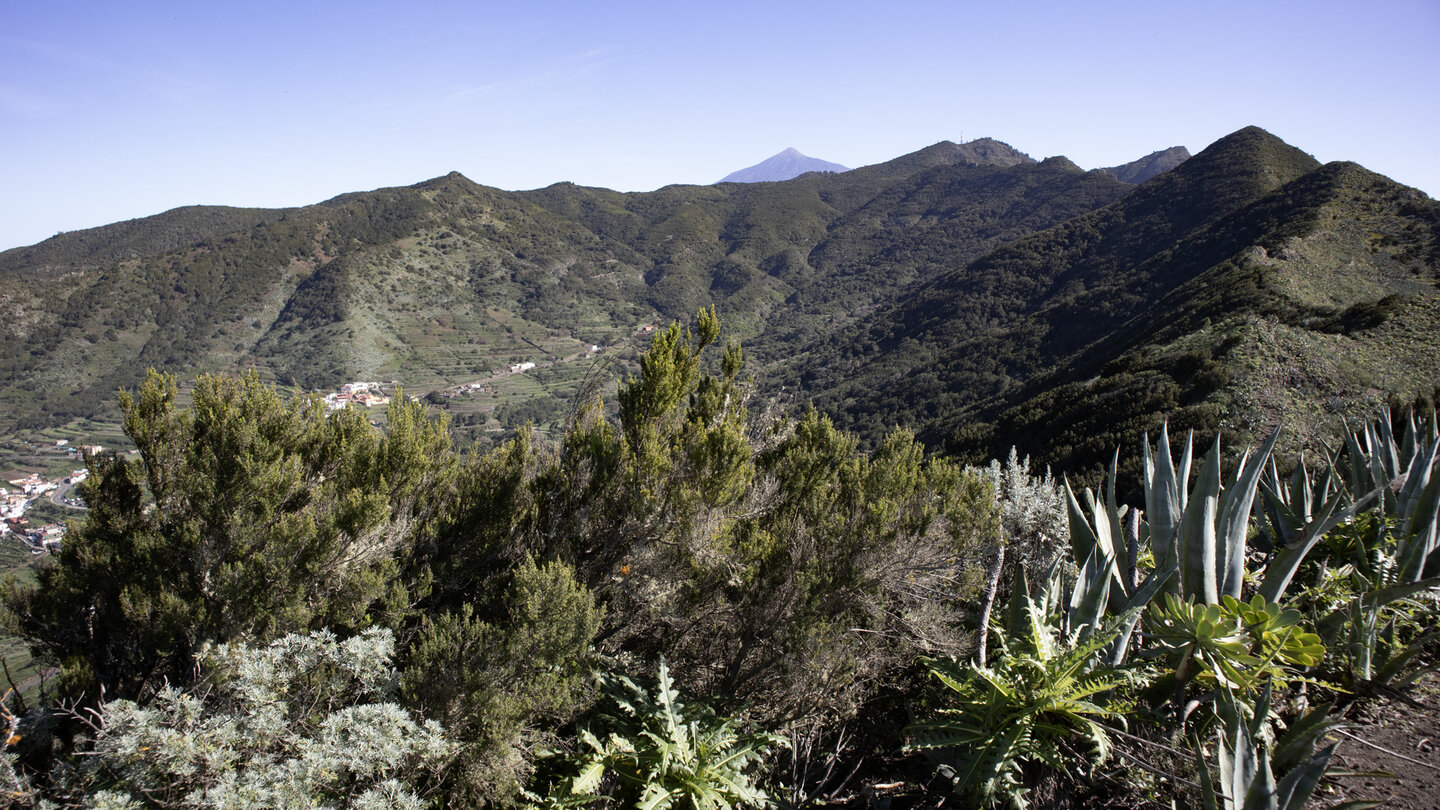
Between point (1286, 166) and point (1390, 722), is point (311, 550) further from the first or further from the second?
point (1286, 166)

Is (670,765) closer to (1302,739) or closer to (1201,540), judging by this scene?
(1302,739)

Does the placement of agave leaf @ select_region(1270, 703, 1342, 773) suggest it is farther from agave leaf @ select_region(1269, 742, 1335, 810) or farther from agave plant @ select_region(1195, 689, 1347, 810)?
agave leaf @ select_region(1269, 742, 1335, 810)

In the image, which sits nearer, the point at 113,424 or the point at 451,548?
the point at 451,548

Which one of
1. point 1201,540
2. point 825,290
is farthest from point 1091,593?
point 825,290

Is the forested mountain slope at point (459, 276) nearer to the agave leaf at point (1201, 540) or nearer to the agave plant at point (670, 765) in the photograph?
the agave plant at point (670, 765)

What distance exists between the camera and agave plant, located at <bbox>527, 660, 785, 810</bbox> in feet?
10.0

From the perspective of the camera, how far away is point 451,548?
→ 18.7 ft

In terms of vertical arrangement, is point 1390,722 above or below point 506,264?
below

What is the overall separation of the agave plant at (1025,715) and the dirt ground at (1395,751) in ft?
2.33

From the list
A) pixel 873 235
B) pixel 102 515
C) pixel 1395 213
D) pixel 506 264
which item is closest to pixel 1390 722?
pixel 102 515

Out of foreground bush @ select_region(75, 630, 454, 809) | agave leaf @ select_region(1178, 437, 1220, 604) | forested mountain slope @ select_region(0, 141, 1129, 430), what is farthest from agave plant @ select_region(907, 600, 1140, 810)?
forested mountain slope @ select_region(0, 141, 1129, 430)

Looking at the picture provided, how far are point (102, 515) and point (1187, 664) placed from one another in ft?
22.3

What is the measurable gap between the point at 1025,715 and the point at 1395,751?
1.50 metres

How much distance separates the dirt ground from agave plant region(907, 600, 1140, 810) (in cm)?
71
